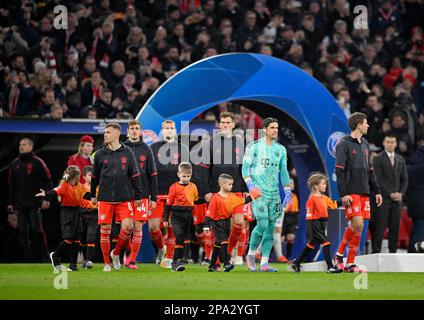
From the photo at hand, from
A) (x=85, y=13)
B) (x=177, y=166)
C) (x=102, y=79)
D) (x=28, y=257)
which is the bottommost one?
(x=28, y=257)

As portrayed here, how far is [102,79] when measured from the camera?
70.4 feet

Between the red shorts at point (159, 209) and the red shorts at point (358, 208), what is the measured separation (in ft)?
12.4

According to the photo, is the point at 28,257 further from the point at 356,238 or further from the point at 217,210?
the point at 356,238

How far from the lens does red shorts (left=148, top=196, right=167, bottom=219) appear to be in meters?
16.6

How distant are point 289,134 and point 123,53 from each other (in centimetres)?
553

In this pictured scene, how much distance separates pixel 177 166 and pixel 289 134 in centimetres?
271

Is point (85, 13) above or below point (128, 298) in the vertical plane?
above

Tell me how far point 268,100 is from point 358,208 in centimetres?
457

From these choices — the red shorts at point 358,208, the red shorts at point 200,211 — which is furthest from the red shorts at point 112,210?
the red shorts at point 358,208

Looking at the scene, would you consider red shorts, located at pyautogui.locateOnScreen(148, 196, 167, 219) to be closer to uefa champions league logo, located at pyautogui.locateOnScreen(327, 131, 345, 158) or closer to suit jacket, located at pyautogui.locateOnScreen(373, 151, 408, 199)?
uefa champions league logo, located at pyautogui.locateOnScreen(327, 131, 345, 158)
